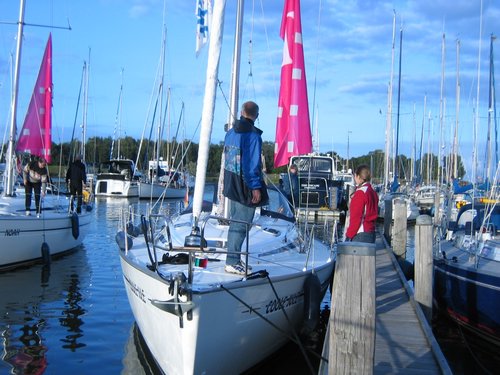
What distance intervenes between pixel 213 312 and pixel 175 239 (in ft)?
8.91

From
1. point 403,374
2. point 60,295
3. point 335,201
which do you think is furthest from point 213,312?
point 335,201

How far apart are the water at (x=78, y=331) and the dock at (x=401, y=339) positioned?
1.22 metres

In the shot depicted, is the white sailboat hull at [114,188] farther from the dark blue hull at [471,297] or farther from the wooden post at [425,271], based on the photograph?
the wooden post at [425,271]

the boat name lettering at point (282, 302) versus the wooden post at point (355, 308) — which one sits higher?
the wooden post at point (355, 308)

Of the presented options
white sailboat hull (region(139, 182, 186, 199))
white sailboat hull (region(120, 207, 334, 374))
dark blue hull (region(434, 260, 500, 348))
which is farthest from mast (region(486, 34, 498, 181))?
white sailboat hull (region(139, 182, 186, 199))

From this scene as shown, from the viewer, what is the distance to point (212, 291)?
5.64 meters

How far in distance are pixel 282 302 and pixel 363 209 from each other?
2389 mm

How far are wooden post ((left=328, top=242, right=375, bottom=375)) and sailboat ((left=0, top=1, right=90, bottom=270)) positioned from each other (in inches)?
402

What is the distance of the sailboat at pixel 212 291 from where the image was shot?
18.7 ft

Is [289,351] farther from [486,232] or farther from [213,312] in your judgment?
[486,232]

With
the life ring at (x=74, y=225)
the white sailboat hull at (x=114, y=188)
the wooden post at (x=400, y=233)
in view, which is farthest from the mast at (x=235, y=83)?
the white sailboat hull at (x=114, y=188)

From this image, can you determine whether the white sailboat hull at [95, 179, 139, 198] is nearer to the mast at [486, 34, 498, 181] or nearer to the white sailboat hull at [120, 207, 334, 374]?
the mast at [486, 34, 498, 181]

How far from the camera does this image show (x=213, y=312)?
5.73 meters

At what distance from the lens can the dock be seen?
6051 mm
